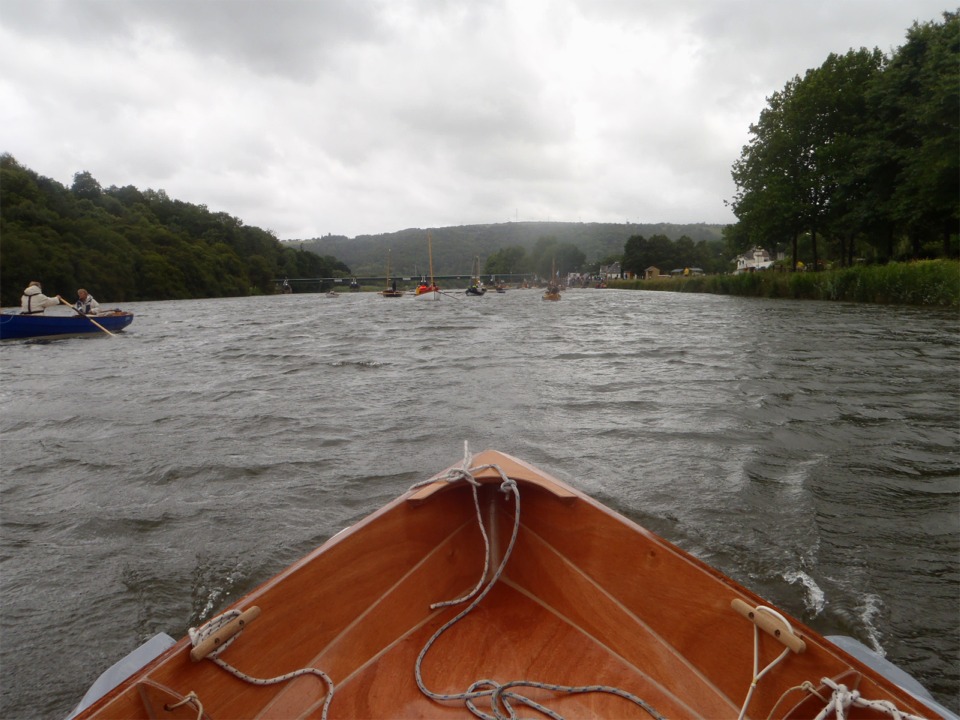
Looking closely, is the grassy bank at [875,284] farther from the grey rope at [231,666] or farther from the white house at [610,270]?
the white house at [610,270]

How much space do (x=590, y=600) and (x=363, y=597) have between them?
0.89m

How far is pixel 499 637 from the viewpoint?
2305 mm

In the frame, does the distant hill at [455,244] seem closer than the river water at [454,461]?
No

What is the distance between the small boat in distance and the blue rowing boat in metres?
17.2

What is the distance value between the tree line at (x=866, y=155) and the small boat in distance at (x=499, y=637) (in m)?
26.5

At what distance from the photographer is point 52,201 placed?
63031 millimetres

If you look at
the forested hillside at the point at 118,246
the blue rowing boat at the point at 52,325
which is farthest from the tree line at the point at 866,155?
the forested hillside at the point at 118,246

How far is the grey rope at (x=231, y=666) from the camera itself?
5.63 feet

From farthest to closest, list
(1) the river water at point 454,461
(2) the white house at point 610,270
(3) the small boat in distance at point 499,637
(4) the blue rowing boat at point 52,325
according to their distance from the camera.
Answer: (2) the white house at point 610,270
(4) the blue rowing boat at point 52,325
(1) the river water at point 454,461
(3) the small boat in distance at point 499,637

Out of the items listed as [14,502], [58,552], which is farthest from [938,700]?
[14,502]

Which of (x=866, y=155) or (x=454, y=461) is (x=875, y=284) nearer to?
(x=866, y=155)

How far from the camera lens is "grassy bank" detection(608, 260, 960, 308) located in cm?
1838

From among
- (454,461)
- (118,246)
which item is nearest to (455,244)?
(118,246)

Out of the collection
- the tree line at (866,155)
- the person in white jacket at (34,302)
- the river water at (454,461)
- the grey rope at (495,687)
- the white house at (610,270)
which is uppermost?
the tree line at (866,155)
